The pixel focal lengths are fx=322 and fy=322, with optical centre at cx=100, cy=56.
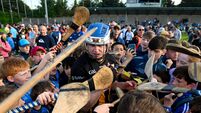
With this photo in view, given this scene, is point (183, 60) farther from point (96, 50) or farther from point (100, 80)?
point (100, 80)

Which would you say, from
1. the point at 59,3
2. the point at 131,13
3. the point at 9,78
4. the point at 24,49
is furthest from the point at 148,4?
the point at 9,78

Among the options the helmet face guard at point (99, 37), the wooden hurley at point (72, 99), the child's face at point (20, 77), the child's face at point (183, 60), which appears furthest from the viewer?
the child's face at point (183, 60)

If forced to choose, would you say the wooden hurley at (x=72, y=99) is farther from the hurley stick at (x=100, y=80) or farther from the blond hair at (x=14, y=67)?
the blond hair at (x=14, y=67)

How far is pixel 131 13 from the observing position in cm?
6072

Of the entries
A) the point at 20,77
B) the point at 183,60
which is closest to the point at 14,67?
the point at 20,77

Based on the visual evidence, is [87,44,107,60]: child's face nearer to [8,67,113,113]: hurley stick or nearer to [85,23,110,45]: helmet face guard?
[85,23,110,45]: helmet face guard

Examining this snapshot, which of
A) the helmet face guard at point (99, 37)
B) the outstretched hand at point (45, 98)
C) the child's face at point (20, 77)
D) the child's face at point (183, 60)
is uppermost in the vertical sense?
the helmet face guard at point (99, 37)

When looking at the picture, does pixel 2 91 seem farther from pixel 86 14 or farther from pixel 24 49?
pixel 24 49

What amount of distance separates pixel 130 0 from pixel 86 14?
5812cm

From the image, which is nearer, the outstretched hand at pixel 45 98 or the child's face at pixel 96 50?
the outstretched hand at pixel 45 98

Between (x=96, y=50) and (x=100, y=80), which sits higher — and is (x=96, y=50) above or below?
above

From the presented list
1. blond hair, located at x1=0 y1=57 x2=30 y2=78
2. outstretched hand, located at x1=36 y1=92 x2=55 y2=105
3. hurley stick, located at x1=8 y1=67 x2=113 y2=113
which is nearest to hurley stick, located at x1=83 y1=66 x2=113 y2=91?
hurley stick, located at x1=8 y1=67 x2=113 y2=113

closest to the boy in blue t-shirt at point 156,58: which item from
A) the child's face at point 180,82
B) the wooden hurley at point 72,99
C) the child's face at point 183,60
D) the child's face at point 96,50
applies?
the child's face at point 183,60

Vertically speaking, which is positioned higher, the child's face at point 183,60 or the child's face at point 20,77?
the child's face at point 183,60
